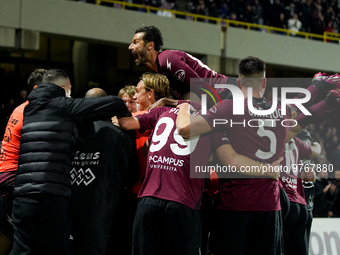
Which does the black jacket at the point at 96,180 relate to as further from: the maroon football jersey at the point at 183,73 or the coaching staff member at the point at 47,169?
the maroon football jersey at the point at 183,73

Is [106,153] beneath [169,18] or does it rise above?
beneath

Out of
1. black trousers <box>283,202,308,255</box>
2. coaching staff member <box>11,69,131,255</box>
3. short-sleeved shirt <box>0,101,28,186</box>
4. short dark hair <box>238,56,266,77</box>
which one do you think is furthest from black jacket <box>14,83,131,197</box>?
black trousers <box>283,202,308,255</box>

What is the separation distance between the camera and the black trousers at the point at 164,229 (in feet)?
13.2

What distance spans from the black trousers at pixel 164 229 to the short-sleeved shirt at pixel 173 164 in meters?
0.07

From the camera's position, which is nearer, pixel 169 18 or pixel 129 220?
pixel 129 220

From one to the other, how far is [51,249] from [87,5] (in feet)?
40.4

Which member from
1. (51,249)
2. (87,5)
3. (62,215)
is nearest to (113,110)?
(62,215)

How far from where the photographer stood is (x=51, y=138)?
170 inches

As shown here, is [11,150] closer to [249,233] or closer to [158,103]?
[158,103]

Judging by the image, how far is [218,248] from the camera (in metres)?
4.22

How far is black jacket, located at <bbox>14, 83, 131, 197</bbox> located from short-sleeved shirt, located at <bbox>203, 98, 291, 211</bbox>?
3.10 feet

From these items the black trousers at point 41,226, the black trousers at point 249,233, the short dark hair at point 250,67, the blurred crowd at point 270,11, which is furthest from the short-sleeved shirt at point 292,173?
the blurred crowd at point 270,11

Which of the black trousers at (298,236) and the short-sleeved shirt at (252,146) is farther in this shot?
the black trousers at (298,236)

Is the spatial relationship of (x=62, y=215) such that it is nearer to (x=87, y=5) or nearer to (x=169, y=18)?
(x=87, y=5)
